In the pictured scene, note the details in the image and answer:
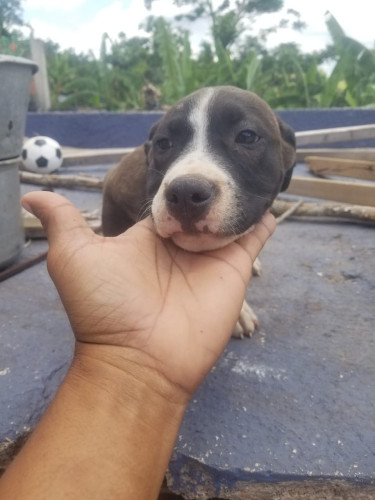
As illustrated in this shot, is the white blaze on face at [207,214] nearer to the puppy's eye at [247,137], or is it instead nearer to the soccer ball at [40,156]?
the puppy's eye at [247,137]

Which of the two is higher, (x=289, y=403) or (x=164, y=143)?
(x=164, y=143)

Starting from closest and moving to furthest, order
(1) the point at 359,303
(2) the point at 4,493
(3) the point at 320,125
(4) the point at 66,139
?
(2) the point at 4,493
(1) the point at 359,303
(3) the point at 320,125
(4) the point at 66,139

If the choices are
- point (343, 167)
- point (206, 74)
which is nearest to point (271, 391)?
point (343, 167)

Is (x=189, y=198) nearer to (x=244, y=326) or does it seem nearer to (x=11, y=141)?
(x=244, y=326)

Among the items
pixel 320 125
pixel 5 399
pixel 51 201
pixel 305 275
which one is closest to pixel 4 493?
pixel 5 399

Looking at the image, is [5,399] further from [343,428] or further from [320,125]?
[320,125]

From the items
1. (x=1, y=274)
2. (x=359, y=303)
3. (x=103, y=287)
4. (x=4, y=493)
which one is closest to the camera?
(x=4, y=493)

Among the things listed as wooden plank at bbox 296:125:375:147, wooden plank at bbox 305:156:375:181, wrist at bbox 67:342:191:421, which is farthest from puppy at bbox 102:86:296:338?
wooden plank at bbox 296:125:375:147

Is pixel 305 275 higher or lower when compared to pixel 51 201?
lower
